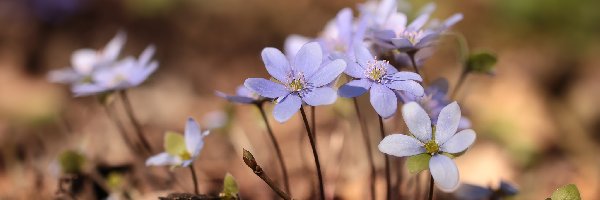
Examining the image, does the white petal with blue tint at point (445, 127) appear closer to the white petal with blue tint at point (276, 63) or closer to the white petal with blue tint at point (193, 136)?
the white petal with blue tint at point (276, 63)

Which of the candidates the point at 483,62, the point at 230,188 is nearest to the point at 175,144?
the point at 230,188

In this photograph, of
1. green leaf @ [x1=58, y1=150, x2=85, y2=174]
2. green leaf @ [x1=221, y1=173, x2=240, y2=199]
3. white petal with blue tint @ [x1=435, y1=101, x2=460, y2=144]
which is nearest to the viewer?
white petal with blue tint @ [x1=435, y1=101, x2=460, y2=144]

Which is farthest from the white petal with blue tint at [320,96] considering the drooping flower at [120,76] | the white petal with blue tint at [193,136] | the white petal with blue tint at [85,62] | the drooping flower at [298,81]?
the white petal with blue tint at [85,62]

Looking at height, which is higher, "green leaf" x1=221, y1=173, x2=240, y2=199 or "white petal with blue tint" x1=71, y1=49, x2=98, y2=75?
"white petal with blue tint" x1=71, y1=49, x2=98, y2=75

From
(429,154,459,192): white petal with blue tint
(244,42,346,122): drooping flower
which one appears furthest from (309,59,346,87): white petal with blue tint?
(429,154,459,192): white petal with blue tint

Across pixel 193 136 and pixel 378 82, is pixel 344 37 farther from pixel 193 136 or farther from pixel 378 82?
pixel 193 136

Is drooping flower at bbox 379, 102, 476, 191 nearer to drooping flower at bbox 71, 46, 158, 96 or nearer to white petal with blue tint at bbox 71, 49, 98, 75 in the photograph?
drooping flower at bbox 71, 46, 158, 96
